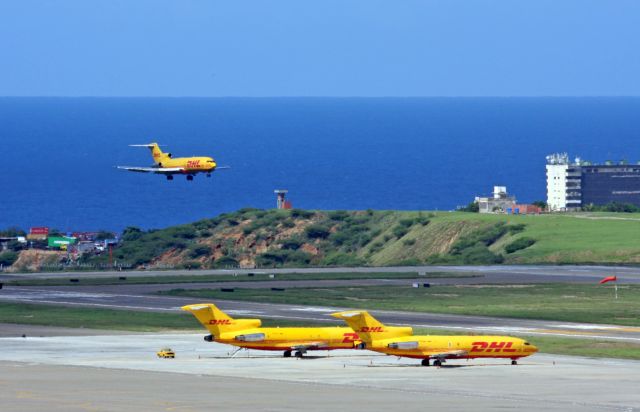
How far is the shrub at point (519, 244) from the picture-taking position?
626 ft

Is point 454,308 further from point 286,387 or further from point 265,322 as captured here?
point 286,387

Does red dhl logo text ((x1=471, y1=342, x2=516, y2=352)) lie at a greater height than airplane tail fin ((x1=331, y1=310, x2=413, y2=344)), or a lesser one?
lesser

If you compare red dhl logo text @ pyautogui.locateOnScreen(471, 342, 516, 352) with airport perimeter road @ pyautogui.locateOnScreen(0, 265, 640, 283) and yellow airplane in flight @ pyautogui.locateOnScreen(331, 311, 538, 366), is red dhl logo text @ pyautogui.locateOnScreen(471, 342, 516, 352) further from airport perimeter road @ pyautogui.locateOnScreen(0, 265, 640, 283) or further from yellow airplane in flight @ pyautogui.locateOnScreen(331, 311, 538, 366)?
airport perimeter road @ pyautogui.locateOnScreen(0, 265, 640, 283)

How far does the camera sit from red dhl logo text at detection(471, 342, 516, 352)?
325ft

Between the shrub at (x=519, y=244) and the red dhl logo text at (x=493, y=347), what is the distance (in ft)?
299

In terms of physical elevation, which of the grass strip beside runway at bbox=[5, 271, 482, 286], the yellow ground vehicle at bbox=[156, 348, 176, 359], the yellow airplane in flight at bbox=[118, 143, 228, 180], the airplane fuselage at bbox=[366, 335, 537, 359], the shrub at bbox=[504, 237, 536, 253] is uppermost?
the yellow airplane in flight at bbox=[118, 143, 228, 180]

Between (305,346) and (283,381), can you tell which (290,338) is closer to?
(305,346)

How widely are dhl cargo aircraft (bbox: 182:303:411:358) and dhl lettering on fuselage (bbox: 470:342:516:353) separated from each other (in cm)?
823

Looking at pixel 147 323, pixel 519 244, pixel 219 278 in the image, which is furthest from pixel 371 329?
pixel 519 244

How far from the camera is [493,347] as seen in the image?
99.4 m

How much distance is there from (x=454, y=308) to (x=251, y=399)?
2134 inches

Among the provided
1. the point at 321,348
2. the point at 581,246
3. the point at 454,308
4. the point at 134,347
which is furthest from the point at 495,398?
the point at 581,246

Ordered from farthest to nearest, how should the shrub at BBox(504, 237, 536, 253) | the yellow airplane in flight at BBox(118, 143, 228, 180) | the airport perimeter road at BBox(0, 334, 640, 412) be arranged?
the shrub at BBox(504, 237, 536, 253), the yellow airplane in flight at BBox(118, 143, 228, 180), the airport perimeter road at BBox(0, 334, 640, 412)

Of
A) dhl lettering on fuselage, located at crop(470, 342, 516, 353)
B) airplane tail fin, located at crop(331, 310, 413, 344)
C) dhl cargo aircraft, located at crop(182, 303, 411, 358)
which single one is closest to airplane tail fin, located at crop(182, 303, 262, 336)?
dhl cargo aircraft, located at crop(182, 303, 411, 358)
